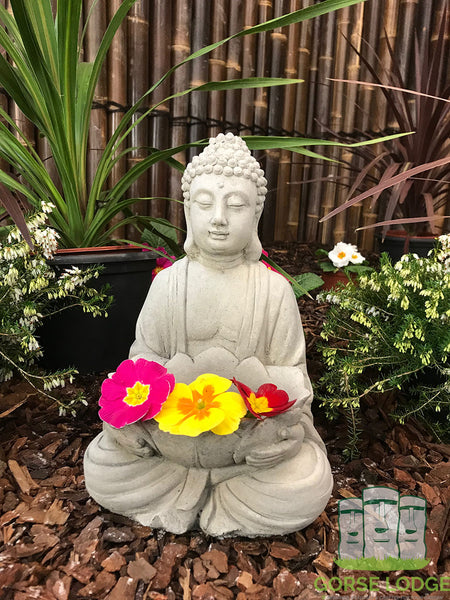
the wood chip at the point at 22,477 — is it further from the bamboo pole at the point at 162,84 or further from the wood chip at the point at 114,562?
the bamboo pole at the point at 162,84

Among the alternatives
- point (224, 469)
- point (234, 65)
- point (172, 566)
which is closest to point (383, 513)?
point (224, 469)

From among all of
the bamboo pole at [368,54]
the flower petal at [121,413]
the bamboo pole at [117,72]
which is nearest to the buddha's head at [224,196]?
Result: the flower petal at [121,413]

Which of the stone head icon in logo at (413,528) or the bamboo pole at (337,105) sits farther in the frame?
the bamboo pole at (337,105)

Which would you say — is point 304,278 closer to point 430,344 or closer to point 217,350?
point 430,344

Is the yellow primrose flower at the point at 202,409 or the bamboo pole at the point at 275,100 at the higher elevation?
the bamboo pole at the point at 275,100

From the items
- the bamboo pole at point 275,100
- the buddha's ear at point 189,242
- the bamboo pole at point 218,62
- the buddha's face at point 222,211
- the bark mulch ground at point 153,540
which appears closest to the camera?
the bark mulch ground at point 153,540

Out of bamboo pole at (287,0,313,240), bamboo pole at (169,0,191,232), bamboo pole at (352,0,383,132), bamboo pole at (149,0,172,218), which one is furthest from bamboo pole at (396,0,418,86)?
bamboo pole at (149,0,172,218)

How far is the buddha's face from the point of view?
4.40 feet

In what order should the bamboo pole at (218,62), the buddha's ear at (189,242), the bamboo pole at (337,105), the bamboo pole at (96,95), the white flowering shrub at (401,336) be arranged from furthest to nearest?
the bamboo pole at (337,105), the bamboo pole at (218,62), the bamboo pole at (96,95), the white flowering shrub at (401,336), the buddha's ear at (189,242)

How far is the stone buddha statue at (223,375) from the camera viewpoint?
49.6 inches

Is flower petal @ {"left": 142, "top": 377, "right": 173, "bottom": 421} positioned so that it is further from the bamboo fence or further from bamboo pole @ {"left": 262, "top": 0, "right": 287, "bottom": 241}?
bamboo pole @ {"left": 262, "top": 0, "right": 287, "bottom": 241}

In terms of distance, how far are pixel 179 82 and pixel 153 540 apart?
7.58 ft

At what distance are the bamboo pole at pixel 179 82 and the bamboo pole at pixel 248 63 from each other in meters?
0.36

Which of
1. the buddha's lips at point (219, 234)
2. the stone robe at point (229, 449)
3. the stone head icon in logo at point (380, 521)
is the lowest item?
the stone head icon in logo at point (380, 521)
